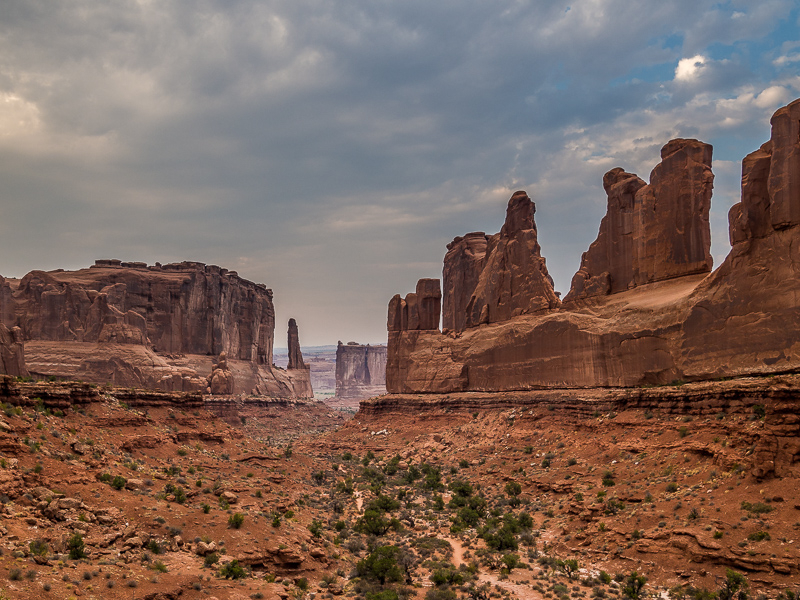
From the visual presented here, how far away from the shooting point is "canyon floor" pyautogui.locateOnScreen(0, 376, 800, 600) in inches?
612

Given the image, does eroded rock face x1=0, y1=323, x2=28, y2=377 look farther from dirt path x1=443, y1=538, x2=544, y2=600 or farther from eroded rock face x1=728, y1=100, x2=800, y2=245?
eroded rock face x1=728, y1=100, x2=800, y2=245

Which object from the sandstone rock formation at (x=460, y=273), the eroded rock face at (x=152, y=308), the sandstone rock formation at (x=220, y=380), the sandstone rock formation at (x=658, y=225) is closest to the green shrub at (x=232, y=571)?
the sandstone rock formation at (x=658, y=225)

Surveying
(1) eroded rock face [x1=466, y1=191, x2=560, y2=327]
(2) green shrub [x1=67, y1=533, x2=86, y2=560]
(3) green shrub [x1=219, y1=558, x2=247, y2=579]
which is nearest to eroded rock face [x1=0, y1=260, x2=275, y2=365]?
(1) eroded rock face [x1=466, y1=191, x2=560, y2=327]

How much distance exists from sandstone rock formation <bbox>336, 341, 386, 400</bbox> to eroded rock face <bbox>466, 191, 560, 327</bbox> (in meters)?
136

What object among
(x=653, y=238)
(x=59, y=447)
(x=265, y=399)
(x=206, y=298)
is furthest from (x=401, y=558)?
(x=206, y=298)

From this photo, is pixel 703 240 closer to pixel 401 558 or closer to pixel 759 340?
pixel 759 340

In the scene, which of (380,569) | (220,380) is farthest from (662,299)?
(220,380)

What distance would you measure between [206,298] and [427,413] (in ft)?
202

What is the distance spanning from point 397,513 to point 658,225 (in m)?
21.8

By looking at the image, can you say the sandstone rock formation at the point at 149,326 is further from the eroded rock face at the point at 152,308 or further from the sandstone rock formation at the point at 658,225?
the sandstone rock formation at the point at 658,225

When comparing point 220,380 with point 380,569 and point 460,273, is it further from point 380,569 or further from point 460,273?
point 380,569

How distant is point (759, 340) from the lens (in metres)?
25.3

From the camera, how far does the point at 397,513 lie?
30.0 m

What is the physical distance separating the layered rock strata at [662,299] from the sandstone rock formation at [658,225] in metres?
0.07
